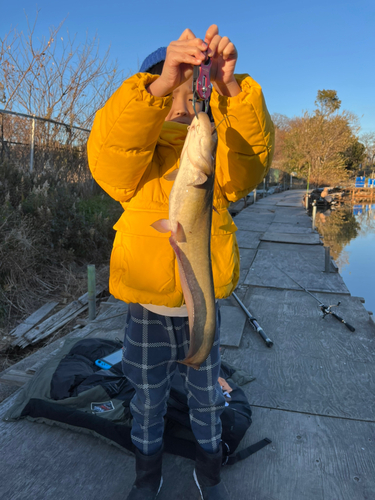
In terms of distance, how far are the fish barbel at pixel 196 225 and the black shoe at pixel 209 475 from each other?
0.62m

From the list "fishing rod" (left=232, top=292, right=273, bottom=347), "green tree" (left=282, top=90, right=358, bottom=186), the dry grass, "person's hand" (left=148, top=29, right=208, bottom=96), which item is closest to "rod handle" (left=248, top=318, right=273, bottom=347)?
"fishing rod" (left=232, top=292, right=273, bottom=347)

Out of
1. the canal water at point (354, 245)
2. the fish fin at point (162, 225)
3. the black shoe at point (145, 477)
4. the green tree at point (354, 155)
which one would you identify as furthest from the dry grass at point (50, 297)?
the green tree at point (354, 155)

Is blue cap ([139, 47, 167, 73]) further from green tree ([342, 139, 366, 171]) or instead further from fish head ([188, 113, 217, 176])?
green tree ([342, 139, 366, 171])

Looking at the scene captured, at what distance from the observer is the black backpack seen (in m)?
2.15

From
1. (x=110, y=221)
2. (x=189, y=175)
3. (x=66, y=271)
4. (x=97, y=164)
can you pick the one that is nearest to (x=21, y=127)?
(x=110, y=221)

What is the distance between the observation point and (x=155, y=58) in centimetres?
198

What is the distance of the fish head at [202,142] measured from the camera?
1223mm

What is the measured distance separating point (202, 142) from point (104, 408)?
6.25 ft

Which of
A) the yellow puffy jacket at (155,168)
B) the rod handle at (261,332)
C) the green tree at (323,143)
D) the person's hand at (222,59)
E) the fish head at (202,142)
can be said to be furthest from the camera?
the green tree at (323,143)

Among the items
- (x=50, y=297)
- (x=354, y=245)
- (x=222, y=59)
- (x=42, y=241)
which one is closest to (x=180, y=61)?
(x=222, y=59)

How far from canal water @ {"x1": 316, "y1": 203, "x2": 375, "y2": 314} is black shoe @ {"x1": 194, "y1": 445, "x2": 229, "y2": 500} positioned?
6.85 meters

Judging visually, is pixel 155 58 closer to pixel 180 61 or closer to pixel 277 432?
pixel 180 61

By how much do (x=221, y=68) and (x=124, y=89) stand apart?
41 cm

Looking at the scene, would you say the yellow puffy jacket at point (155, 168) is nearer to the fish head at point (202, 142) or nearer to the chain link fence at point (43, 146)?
the fish head at point (202, 142)
